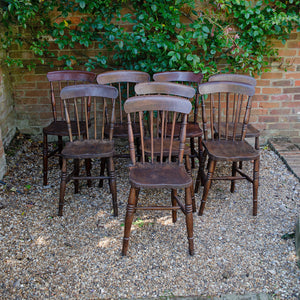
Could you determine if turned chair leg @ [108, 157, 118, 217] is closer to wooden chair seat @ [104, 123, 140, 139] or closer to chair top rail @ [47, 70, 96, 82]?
wooden chair seat @ [104, 123, 140, 139]

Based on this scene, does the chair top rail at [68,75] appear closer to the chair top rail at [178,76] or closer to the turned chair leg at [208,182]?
the chair top rail at [178,76]

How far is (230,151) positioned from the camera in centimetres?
289

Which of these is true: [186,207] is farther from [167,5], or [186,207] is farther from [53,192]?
[167,5]

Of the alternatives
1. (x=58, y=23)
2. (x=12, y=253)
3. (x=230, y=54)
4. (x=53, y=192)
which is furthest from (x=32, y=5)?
(x=12, y=253)

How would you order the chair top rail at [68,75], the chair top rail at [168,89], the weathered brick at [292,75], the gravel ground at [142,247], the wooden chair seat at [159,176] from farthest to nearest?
1. the weathered brick at [292,75]
2. the chair top rail at [68,75]
3. the chair top rail at [168,89]
4. the wooden chair seat at [159,176]
5. the gravel ground at [142,247]

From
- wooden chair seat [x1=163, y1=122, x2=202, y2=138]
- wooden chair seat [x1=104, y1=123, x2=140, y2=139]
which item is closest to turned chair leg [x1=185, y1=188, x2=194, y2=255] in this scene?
wooden chair seat [x1=163, y1=122, x2=202, y2=138]

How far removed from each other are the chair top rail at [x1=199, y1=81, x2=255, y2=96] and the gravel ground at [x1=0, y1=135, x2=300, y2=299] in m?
0.99

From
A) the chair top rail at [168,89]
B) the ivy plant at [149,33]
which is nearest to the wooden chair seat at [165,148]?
the chair top rail at [168,89]

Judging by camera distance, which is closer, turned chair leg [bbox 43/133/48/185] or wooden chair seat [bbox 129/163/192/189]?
wooden chair seat [bbox 129/163/192/189]

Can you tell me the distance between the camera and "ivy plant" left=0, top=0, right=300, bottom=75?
3.70 metres

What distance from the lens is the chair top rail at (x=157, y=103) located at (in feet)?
8.11

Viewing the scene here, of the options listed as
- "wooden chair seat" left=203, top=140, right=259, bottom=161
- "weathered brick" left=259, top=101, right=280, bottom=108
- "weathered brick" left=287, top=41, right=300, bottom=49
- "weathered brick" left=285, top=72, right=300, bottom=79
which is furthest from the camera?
"weathered brick" left=259, top=101, right=280, bottom=108

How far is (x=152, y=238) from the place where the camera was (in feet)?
8.83

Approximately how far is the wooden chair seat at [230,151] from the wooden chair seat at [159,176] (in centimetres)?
39
